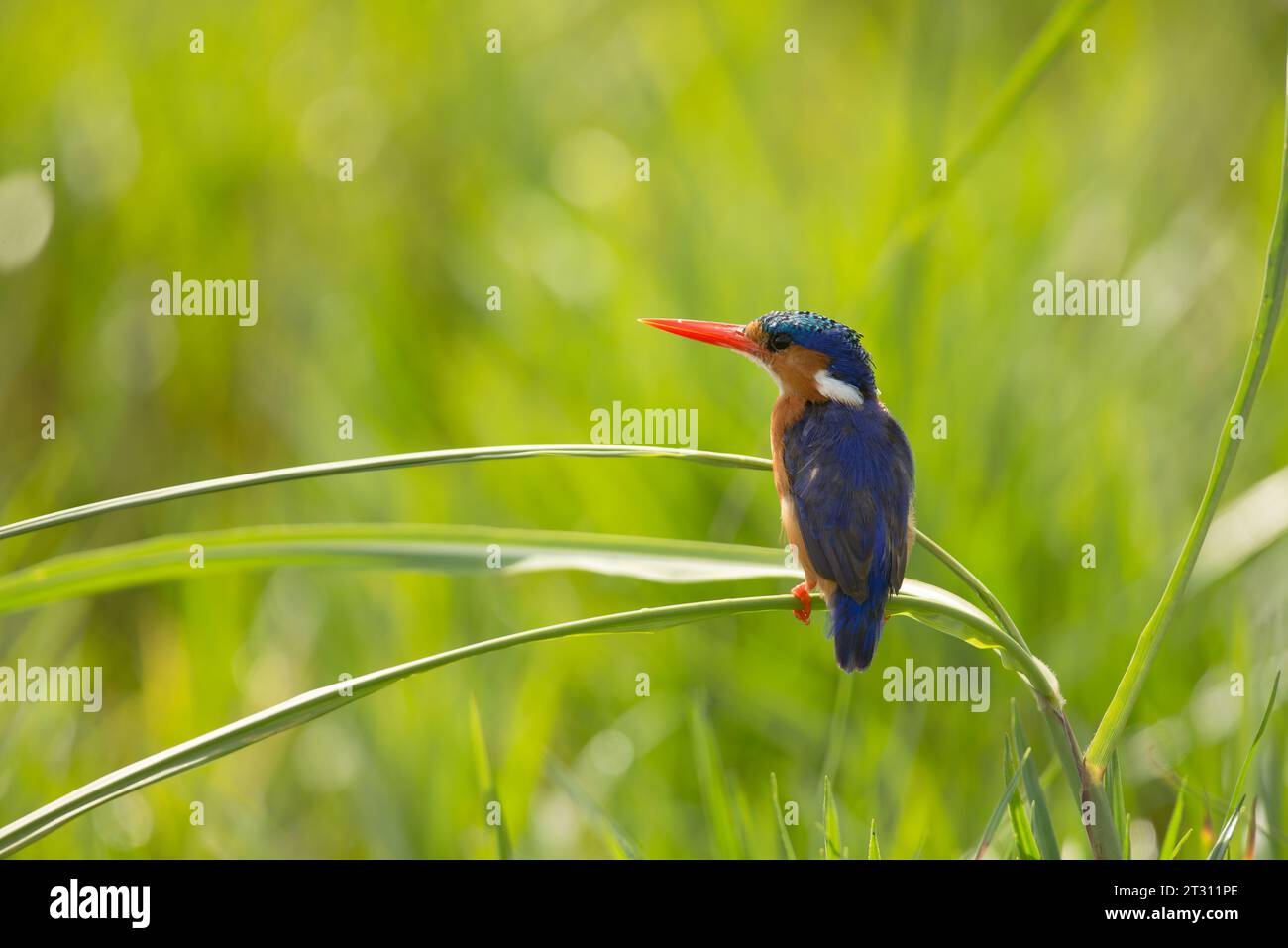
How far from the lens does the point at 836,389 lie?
167 centimetres

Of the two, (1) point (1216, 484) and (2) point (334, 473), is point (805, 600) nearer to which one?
(1) point (1216, 484)

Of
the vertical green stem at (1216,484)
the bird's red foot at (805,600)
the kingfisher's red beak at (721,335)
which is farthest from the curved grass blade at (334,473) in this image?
the kingfisher's red beak at (721,335)

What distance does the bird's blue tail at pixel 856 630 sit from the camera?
1.38 m

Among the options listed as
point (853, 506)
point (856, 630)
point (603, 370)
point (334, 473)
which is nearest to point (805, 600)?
point (856, 630)

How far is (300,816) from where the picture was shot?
2430mm

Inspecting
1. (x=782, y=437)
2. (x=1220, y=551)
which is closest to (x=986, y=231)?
(x=1220, y=551)

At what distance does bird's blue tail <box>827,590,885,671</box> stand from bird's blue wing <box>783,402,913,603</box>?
0.01 meters

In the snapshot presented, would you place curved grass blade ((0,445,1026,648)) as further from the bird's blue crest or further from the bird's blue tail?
the bird's blue crest

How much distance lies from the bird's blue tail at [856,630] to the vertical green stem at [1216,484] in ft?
1.03

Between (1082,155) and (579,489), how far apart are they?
1761mm

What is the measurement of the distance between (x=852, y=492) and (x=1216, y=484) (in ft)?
1.78

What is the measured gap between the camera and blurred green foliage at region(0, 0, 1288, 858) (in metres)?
2.06

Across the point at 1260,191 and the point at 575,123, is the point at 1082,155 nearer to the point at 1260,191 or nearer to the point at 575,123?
the point at 1260,191

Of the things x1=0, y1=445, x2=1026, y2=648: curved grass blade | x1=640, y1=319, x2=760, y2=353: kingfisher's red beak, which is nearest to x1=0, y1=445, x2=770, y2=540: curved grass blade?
x1=0, y1=445, x2=1026, y2=648: curved grass blade
